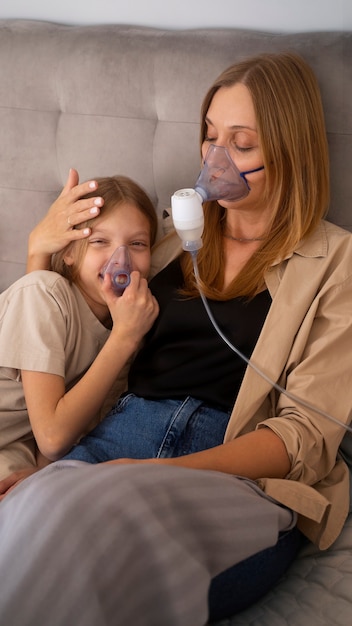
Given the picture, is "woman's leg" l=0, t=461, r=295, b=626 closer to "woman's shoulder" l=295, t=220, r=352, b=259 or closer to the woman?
the woman

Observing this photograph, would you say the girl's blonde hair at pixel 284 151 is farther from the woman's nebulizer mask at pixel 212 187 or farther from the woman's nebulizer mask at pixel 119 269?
the woman's nebulizer mask at pixel 119 269

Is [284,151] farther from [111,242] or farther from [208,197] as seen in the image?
[111,242]

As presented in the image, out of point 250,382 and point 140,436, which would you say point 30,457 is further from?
point 250,382

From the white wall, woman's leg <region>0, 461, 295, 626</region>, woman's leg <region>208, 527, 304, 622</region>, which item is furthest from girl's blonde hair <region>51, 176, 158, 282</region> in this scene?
woman's leg <region>208, 527, 304, 622</region>

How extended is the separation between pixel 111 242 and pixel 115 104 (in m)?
0.39

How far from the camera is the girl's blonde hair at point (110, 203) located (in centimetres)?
172

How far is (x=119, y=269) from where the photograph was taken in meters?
1.68

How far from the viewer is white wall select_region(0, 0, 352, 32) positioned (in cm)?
183

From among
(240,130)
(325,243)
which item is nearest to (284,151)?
(240,130)

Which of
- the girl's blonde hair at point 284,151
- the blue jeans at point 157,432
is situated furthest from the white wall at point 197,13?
the blue jeans at point 157,432

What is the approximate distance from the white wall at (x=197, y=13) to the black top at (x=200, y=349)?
70 cm

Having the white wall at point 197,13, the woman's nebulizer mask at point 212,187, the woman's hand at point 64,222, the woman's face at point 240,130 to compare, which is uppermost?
the white wall at point 197,13

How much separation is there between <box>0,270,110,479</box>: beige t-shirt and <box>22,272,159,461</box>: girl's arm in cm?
4

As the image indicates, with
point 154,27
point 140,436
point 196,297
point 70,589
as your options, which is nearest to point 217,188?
point 196,297
